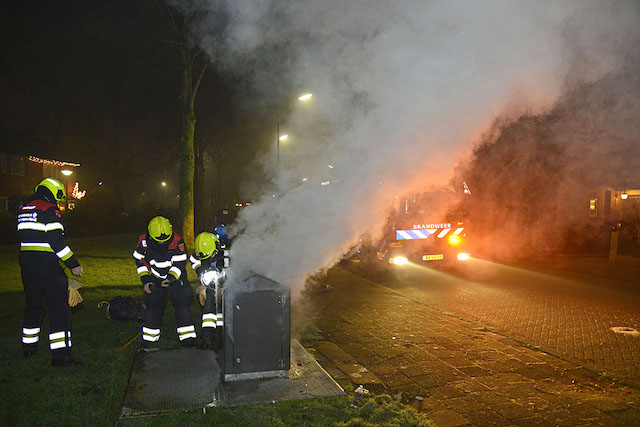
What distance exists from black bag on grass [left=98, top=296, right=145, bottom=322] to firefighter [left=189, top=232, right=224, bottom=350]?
138 centimetres

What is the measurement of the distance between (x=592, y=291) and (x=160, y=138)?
26855 millimetres

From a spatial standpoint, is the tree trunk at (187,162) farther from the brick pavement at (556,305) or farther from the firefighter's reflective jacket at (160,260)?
the firefighter's reflective jacket at (160,260)

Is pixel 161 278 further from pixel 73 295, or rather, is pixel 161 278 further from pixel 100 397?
pixel 100 397

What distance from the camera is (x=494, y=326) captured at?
25.1 ft

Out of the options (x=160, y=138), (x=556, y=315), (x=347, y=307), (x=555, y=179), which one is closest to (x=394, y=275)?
(x=347, y=307)

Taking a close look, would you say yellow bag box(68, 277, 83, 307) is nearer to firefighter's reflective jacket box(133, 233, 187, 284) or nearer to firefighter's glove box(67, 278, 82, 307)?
firefighter's glove box(67, 278, 82, 307)

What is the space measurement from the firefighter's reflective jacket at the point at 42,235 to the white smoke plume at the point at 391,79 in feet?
6.39

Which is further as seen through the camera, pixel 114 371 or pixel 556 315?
pixel 556 315

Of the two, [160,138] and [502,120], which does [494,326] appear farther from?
[160,138]

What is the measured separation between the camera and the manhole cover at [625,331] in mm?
7242

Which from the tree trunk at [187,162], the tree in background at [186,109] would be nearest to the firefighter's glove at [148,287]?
the tree in background at [186,109]

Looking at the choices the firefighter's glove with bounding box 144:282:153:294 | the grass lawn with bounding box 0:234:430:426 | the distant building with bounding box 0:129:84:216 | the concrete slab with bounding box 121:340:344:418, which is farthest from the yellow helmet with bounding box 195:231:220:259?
the distant building with bounding box 0:129:84:216

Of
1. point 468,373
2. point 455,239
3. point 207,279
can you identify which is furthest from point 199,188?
point 468,373

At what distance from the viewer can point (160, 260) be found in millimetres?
6066
